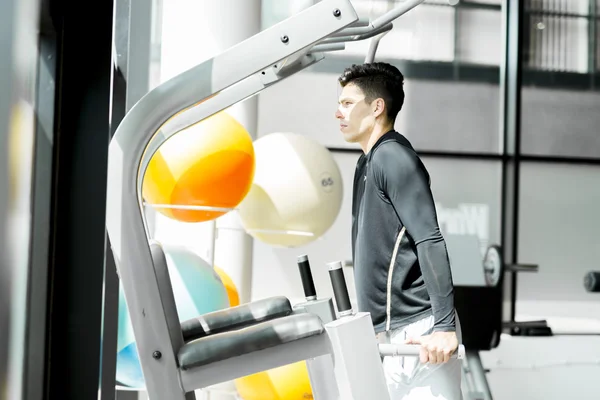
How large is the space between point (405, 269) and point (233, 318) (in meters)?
0.44

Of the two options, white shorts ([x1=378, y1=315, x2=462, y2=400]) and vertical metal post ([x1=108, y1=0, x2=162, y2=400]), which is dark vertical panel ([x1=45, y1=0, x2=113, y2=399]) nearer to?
vertical metal post ([x1=108, y1=0, x2=162, y2=400])

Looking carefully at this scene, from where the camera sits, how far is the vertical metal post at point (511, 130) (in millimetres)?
5883

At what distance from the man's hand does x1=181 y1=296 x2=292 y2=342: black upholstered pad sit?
315 mm

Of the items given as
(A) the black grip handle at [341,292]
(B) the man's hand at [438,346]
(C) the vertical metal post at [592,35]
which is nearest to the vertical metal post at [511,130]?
Result: (C) the vertical metal post at [592,35]

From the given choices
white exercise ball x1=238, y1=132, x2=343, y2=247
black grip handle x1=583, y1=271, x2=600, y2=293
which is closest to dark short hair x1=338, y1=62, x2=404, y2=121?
white exercise ball x1=238, y1=132, x2=343, y2=247

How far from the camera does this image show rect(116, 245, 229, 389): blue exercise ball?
8.01ft

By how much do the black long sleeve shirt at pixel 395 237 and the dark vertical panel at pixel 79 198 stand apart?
0.80 meters

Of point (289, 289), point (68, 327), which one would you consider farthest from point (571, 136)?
point (68, 327)

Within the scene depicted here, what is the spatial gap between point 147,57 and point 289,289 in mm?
2714

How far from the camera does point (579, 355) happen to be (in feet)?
18.6

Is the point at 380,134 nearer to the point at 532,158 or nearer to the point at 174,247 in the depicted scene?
the point at 174,247

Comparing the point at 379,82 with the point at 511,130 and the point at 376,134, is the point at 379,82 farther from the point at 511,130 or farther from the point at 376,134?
the point at 511,130

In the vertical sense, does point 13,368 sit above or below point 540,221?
below

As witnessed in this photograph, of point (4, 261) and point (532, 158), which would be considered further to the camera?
point (532, 158)
